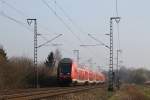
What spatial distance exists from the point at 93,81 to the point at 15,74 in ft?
82.4

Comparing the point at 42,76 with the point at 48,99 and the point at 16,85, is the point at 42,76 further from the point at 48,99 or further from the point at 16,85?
the point at 48,99

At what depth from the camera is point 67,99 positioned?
92.4 ft

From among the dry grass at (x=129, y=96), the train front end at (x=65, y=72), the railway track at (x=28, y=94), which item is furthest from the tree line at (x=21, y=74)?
the railway track at (x=28, y=94)

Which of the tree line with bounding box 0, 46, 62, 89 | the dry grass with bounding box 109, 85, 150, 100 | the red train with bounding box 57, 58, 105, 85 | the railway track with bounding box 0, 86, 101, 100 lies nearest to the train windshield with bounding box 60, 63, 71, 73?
the red train with bounding box 57, 58, 105, 85

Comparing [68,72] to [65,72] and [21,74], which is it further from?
[21,74]

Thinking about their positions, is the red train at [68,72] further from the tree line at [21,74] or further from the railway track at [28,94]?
the railway track at [28,94]

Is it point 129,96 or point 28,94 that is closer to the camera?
point 28,94

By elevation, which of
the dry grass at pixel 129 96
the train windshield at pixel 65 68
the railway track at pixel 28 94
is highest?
the train windshield at pixel 65 68

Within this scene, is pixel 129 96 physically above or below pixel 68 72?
below

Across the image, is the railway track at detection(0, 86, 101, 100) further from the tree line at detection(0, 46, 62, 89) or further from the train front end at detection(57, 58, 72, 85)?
the train front end at detection(57, 58, 72, 85)

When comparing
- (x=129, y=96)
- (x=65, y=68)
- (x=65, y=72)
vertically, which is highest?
(x=65, y=68)

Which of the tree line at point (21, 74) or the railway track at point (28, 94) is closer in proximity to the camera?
the railway track at point (28, 94)

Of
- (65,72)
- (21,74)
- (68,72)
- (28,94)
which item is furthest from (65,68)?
(28,94)

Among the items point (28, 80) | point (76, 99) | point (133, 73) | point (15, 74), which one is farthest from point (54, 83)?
point (133, 73)
